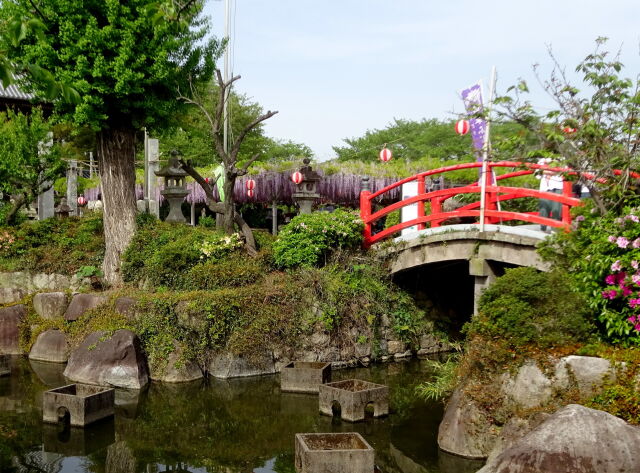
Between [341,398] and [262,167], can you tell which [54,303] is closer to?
[341,398]

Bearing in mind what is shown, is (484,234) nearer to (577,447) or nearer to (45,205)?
(577,447)

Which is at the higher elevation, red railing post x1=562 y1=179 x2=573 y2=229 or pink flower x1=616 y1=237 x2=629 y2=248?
red railing post x1=562 y1=179 x2=573 y2=229

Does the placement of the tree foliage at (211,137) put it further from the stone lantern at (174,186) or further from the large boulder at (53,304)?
the large boulder at (53,304)

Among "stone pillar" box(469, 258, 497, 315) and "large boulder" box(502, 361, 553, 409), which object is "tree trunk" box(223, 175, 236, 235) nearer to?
"stone pillar" box(469, 258, 497, 315)

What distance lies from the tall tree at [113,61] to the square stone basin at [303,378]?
5225 mm

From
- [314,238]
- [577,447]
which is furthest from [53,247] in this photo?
[577,447]

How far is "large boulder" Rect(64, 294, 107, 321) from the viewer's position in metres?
11.6

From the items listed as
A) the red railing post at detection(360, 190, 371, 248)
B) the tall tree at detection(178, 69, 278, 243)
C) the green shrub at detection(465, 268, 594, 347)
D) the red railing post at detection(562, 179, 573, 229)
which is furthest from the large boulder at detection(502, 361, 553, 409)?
the tall tree at detection(178, 69, 278, 243)

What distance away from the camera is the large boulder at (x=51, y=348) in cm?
1171

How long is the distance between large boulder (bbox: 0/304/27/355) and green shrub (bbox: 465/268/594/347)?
926 cm

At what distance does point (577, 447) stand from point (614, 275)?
2.39m

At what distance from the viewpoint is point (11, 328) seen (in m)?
12.4

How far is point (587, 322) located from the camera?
693 cm

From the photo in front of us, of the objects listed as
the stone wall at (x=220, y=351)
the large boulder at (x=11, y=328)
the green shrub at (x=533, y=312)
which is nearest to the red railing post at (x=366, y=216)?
the stone wall at (x=220, y=351)
